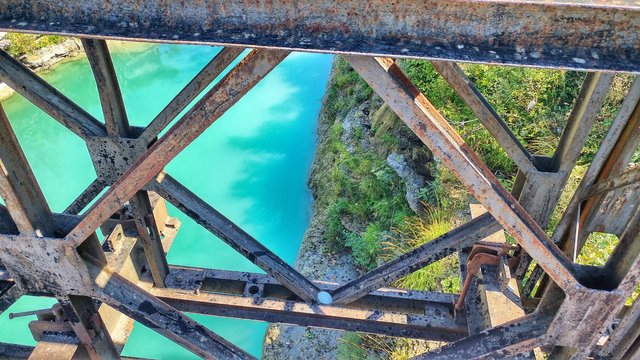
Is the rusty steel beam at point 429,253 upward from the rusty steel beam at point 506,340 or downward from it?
upward

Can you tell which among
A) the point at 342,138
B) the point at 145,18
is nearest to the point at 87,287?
the point at 145,18

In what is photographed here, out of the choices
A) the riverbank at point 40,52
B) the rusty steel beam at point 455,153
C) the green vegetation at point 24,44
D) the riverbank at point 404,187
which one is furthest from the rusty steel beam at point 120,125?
the green vegetation at point 24,44

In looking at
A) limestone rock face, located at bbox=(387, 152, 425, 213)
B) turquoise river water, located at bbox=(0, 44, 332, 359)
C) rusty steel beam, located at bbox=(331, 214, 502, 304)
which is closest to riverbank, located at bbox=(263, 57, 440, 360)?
limestone rock face, located at bbox=(387, 152, 425, 213)

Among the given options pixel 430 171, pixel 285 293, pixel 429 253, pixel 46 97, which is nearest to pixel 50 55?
pixel 430 171

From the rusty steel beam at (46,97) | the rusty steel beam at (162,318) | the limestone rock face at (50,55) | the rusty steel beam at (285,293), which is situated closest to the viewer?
the rusty steel beam at (162,318)

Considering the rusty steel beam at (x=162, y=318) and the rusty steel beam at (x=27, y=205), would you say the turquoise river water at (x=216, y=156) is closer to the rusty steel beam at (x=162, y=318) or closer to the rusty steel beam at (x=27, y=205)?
the rusty steel beam at (x=27, y=205)

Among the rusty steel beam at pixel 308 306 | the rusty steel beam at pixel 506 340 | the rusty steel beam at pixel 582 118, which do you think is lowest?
the rusty steel beam at pixel 506 340

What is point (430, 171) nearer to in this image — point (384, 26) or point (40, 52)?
point (384, 26)
